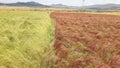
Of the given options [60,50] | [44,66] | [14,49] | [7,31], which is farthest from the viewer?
[60,50]

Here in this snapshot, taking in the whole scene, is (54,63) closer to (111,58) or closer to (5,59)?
(111,58)

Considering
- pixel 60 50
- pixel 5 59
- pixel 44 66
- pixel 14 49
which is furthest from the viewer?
pixel 60 50

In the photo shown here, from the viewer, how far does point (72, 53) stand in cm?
1160

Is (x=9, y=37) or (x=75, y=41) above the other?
(x=9, y=37)

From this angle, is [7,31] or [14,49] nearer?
[14,49]

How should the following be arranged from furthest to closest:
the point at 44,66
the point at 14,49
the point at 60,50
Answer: the point at 60,50
the point at 44,66
the point at 14,49

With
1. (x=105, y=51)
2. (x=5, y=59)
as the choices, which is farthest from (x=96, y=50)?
(x=5, y=59)

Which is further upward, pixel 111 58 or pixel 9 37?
pixel 9 37

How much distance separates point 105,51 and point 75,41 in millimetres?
2588

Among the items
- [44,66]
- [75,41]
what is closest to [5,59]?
[44,66]

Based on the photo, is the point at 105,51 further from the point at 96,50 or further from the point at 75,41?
the point at 75,41

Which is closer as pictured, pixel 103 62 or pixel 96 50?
pixel 103 62

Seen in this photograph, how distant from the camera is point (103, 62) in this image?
10602 mm

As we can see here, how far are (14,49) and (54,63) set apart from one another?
1718 mm
